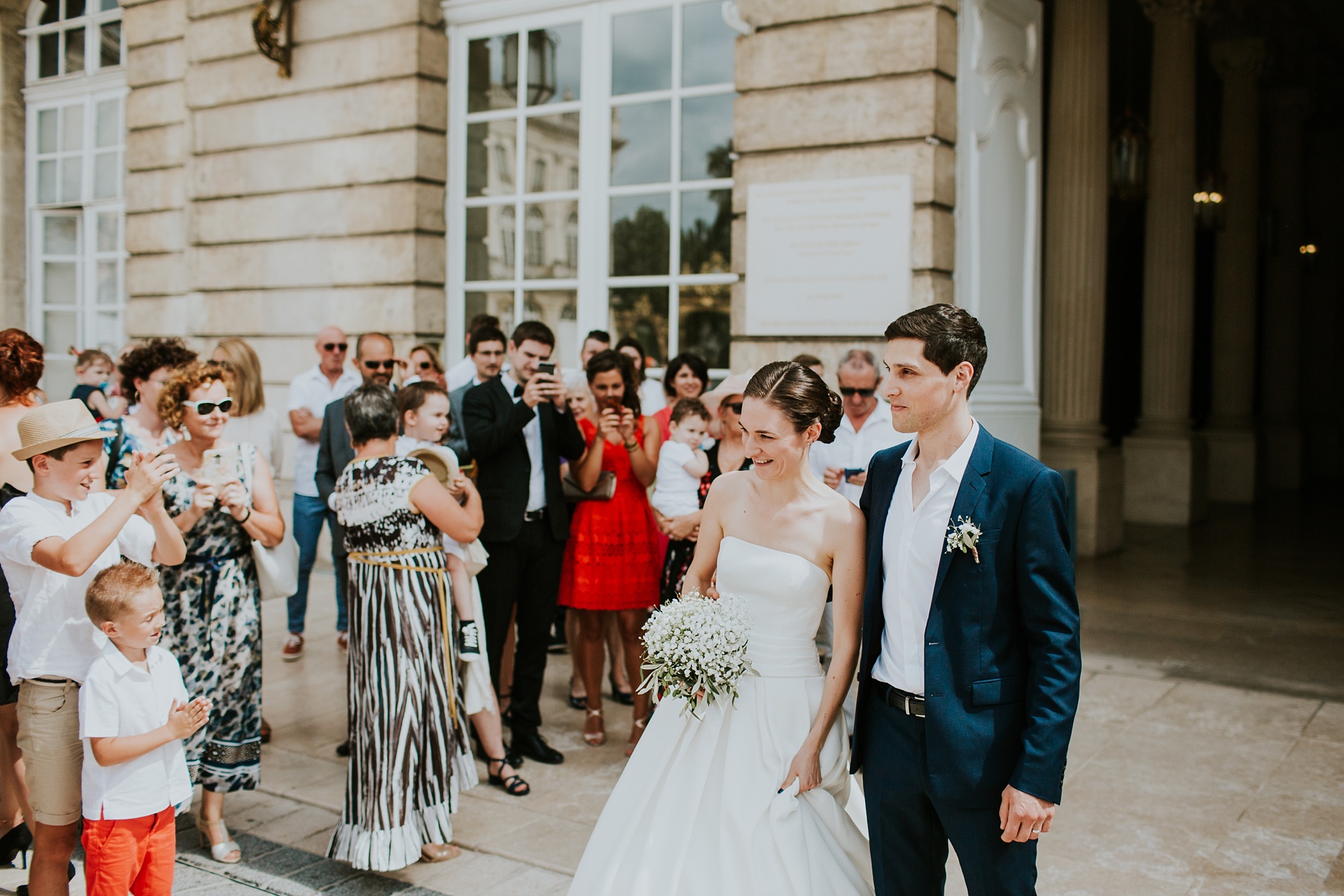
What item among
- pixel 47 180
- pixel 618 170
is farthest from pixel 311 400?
pixel 47 180

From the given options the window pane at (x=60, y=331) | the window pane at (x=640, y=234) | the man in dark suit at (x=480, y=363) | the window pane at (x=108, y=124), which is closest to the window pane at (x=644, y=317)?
the window pane at (x=640, y=234)

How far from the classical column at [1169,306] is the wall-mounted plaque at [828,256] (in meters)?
6.63

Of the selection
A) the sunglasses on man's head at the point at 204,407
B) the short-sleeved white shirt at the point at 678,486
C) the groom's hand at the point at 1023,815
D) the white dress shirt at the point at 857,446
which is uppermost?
the sunglasses on man's head at the point at 204,407

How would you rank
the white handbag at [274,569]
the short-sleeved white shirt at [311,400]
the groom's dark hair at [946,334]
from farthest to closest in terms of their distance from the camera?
the short-sleeved white shirt at [311,400], the white handbag at [274,569], the groom's dark hair at [946,334]

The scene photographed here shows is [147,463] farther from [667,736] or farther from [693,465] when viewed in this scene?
[693,465]

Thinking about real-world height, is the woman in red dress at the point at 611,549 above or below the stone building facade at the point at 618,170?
below

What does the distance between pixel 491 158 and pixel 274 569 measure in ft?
18.3

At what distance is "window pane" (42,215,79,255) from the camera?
42.1ft

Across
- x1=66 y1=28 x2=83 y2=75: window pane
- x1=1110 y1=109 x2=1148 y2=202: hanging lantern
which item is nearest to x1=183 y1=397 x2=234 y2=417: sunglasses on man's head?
x1=1110 y1=109 x2=1148 y2=202: hanging lantern

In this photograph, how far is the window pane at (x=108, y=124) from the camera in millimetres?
12141

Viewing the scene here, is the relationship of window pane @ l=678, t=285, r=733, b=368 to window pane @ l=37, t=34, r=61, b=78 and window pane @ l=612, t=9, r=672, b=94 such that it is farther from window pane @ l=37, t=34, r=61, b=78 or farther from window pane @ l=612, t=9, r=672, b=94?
window pane @ l=37, t=34, r=61, b=78

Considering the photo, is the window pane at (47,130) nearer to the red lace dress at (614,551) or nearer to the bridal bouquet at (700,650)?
the red lace dress at (614,551)

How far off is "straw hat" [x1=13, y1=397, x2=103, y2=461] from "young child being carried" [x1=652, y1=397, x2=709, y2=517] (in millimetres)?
2490

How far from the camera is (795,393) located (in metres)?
2.78
